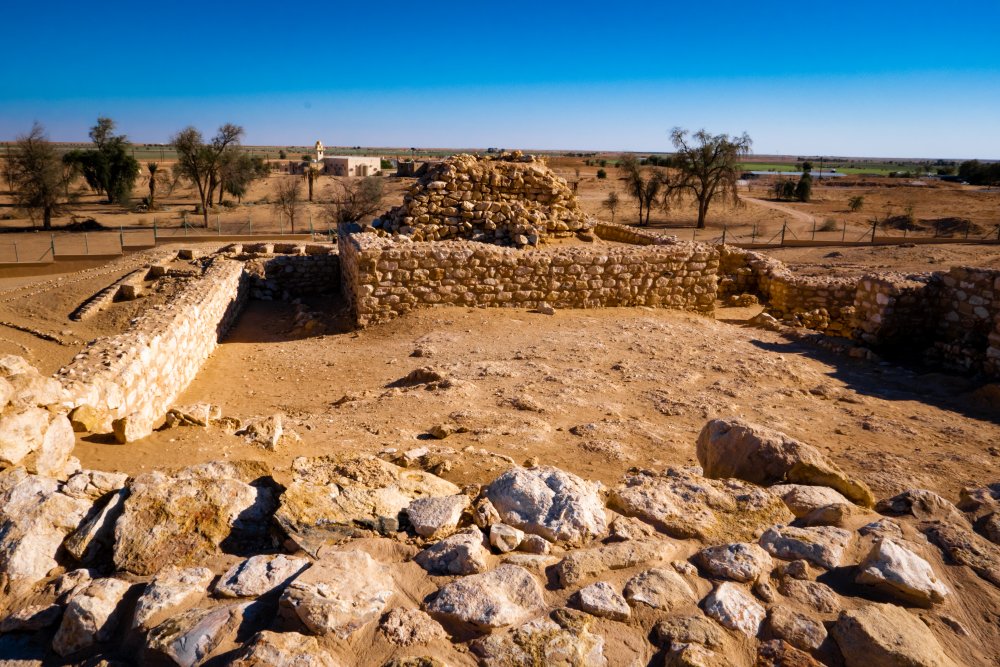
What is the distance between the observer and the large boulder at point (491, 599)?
2.31 meters

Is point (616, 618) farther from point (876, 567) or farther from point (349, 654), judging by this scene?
point (876, 567)

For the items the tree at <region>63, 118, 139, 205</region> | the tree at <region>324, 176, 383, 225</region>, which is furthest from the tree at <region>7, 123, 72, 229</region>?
the tree at <region>324, 176, 383, 225</region>

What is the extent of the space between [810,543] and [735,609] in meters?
0.65

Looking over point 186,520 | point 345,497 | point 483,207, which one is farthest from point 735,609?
point 483,207

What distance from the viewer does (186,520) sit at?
107 inches

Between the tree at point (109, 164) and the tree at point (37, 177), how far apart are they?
6679mm

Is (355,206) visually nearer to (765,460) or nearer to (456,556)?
(765,460)

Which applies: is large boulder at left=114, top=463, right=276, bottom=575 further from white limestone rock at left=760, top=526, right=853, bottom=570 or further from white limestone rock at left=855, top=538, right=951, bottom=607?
white limestone rock at left=855, top=538, right=951, bottom=607

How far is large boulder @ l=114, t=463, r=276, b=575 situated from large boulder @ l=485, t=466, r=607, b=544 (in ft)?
3.78

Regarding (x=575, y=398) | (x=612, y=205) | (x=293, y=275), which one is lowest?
(x=575, y=398)

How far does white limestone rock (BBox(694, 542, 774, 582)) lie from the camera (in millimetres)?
2646

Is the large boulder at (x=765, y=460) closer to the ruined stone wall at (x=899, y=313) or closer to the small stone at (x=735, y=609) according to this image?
the small stone at (x=735, y=609)

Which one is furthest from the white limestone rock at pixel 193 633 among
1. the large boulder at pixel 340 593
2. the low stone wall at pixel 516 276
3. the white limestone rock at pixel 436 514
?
the low stone wall at pixel 516 276

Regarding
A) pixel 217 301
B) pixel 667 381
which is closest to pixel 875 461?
pixel 667 381
